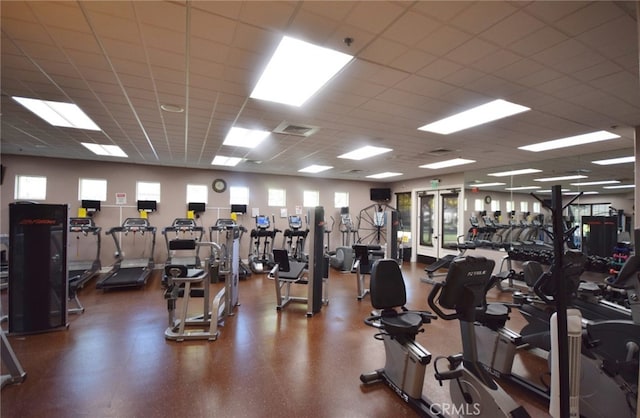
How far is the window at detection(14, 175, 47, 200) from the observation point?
22.1ft

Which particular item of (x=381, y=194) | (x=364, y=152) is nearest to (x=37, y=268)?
(x=364, y=152)

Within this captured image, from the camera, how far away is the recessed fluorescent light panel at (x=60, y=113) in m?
3.58

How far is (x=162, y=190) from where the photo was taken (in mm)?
7914

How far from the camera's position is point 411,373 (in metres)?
2.31

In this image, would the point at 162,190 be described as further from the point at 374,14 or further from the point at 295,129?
the point at 374,14

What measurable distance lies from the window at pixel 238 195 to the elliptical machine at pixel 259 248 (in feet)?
3.21

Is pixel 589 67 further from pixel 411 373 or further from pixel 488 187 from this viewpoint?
pixel 488 187

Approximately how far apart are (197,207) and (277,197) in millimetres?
2477

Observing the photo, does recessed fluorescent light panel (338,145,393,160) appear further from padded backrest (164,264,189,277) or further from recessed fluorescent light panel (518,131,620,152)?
padded backrest (164,264,189,277)

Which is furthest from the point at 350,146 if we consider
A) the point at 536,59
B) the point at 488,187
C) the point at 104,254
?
the point at 104,254

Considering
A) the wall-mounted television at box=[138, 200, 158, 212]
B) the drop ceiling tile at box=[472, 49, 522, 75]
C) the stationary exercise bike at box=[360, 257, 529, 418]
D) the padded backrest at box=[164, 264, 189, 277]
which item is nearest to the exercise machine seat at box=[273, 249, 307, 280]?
the padded backrest at box=[164, 264, 189, 277]

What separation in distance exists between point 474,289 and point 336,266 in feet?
20.7

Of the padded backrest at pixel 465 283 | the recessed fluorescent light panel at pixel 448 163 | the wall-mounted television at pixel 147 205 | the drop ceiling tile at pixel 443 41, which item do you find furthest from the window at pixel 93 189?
the padded backrest at pixel 465 283

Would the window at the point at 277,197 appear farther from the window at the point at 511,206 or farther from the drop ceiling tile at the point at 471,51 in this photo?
the drop ceiling tile at the point at 471,51
